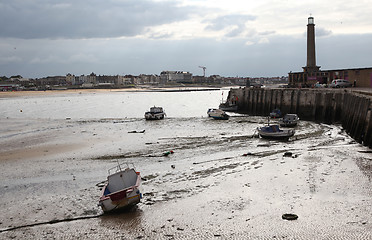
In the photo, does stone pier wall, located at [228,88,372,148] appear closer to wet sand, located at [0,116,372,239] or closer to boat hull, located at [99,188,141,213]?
wet sand, located at [0,116,372,239]

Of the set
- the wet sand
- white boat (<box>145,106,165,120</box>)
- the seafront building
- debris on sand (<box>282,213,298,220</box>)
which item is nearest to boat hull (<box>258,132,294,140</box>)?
the wet sand

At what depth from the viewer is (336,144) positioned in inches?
976

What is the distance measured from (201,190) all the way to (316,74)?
182 feet

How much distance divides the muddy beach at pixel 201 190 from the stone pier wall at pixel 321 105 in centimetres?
157

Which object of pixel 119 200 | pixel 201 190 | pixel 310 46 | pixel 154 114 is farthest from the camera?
pixel 310 46

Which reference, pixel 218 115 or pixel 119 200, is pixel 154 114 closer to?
pixel 218 115

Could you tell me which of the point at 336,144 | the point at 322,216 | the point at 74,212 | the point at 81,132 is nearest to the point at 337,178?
the point at 322,216

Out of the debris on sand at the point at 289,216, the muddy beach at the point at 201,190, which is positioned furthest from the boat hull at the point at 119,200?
the debris on sand at the point at 289,216

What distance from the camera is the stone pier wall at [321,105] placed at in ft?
84.7

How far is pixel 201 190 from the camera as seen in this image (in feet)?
51.8

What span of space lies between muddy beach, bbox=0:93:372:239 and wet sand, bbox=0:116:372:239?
0.13 feet

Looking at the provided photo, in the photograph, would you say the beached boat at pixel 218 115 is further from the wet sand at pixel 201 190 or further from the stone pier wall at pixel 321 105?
the wet sand at pixel 201 190

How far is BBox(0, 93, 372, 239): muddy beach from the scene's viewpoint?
1195cm

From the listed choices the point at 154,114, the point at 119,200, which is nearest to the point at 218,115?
the point at 154,114
